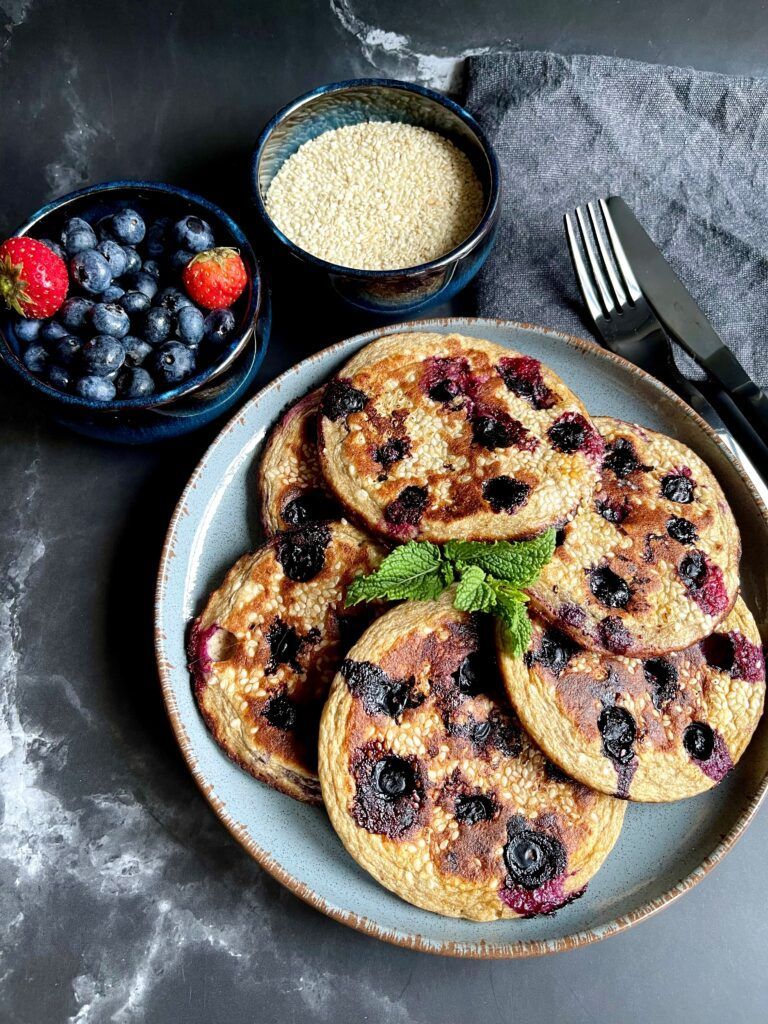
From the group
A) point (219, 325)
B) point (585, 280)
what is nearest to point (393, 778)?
point (219, 325)

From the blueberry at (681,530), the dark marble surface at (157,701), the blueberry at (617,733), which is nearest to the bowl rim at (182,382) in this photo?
the dark marble surface at (157,701)

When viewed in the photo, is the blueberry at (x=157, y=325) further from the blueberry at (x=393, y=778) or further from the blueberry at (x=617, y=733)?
the blueberry at (x=617, y=733)

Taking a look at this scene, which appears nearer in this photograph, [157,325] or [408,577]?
[408,577]

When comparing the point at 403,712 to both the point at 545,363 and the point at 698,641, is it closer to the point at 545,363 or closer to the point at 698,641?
the point at 698,641

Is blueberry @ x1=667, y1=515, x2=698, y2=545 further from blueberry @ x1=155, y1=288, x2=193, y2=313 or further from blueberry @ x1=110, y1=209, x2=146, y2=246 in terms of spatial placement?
blueberry @ x1=110, y1=209, x2=146, y2=246

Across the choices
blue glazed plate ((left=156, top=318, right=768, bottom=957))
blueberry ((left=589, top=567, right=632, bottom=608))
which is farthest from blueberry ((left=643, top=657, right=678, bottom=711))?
blue glazed plate ((left=156, top=318, right=768, bottom=957))

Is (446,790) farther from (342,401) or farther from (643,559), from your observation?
(342,401)
